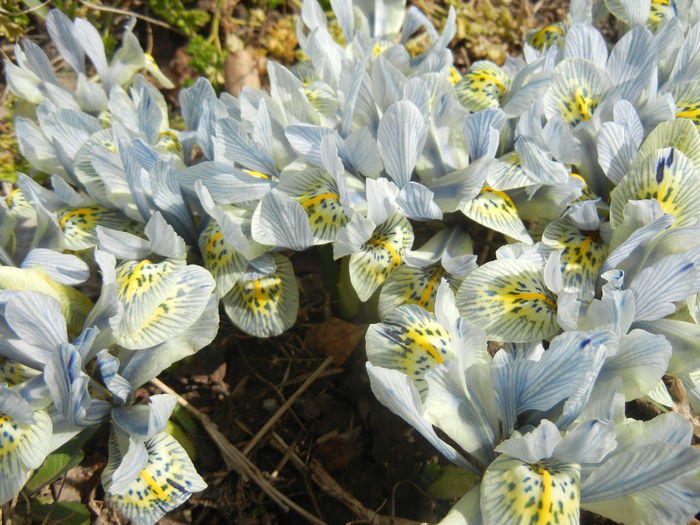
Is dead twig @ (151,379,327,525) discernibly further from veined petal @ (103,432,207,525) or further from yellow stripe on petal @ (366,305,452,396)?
yellow stripe on petal @ (366,305,452,396)

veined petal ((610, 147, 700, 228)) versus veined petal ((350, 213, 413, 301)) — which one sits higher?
veined petal ((610, 147, 700, 228))

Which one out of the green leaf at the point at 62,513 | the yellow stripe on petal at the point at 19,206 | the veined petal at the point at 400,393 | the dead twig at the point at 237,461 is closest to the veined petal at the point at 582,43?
the veined petal at the point at 400,393

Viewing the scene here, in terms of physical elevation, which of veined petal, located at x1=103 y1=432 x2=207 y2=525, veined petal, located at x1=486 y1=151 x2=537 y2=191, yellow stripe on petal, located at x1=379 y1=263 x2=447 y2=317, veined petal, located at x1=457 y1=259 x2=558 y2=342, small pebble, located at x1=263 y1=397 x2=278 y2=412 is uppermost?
veined petal, located at x1=486 y1=151 x2=537 y2=191

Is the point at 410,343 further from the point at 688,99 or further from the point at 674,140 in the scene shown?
the point at 688,99

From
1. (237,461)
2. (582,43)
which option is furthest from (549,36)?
(237,461)

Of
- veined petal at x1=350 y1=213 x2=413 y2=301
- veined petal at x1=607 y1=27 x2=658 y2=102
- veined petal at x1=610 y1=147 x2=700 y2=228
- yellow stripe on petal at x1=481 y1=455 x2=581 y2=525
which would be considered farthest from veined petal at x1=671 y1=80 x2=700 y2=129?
yellow stripe on petal at x1=481 y1=455 x2=581 y2=525

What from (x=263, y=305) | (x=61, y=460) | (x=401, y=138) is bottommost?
(x=61, y=460)
